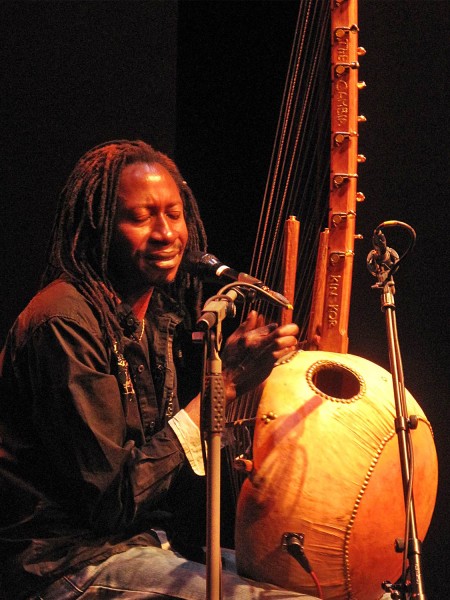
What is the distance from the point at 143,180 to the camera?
2.37 meters

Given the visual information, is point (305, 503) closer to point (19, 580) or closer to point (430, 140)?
point (19, 580)

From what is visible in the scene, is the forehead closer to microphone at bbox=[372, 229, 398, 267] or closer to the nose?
the nose

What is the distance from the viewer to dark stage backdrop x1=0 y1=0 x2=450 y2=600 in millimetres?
3174

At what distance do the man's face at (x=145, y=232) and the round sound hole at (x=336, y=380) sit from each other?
0.51 meters

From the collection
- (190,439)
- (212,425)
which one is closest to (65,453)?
(190,439)

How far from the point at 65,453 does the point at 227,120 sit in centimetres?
197

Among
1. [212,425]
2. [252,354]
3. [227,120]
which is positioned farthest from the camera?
[227,120]

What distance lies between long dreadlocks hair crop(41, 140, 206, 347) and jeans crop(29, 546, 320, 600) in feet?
1.93

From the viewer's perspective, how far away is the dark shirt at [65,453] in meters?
1.96

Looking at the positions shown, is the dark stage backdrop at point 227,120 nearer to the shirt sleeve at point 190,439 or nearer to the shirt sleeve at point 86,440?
the shirt sleeve at point 86,440

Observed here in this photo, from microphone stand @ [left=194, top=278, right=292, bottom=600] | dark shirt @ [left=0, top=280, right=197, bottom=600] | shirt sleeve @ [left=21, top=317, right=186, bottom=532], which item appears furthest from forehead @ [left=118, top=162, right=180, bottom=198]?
microphone stand @ [left=194, top=278, right=292, bottom=600]

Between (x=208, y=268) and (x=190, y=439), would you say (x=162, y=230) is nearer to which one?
(x=208, y=268)

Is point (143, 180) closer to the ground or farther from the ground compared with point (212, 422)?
farther from the ground

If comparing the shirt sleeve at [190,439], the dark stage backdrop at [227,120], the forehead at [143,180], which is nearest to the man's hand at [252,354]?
the shirt sleeve at [190,439]
